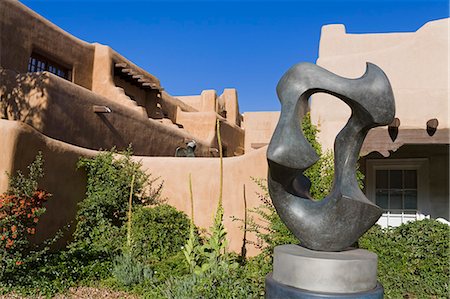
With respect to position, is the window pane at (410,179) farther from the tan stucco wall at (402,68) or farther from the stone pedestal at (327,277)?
the stone pedestal at (327,277)

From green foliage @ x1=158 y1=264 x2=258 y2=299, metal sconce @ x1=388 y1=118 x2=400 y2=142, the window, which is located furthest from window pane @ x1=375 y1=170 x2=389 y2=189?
the window

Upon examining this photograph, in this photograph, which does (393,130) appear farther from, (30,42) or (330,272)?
(30,42)

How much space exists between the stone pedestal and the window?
11.3 metres

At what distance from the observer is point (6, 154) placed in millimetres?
6324

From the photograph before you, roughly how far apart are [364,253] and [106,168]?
21.1 feet

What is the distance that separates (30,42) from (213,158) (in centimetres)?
718

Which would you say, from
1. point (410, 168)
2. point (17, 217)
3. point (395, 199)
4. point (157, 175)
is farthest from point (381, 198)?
point (17, 217)

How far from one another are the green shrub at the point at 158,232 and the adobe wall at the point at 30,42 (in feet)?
20.9

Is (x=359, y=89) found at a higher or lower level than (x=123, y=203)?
higher

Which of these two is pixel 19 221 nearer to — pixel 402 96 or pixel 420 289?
pixel 420 289

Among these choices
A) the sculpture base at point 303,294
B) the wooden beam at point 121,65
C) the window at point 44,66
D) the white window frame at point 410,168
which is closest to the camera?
the sculpture base at point 303,294

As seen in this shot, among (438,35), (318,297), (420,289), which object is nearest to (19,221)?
(318,297)

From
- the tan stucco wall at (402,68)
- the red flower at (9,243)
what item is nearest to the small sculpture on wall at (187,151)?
the tan stucco wall at (402,68)

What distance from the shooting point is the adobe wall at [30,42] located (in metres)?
10.6
